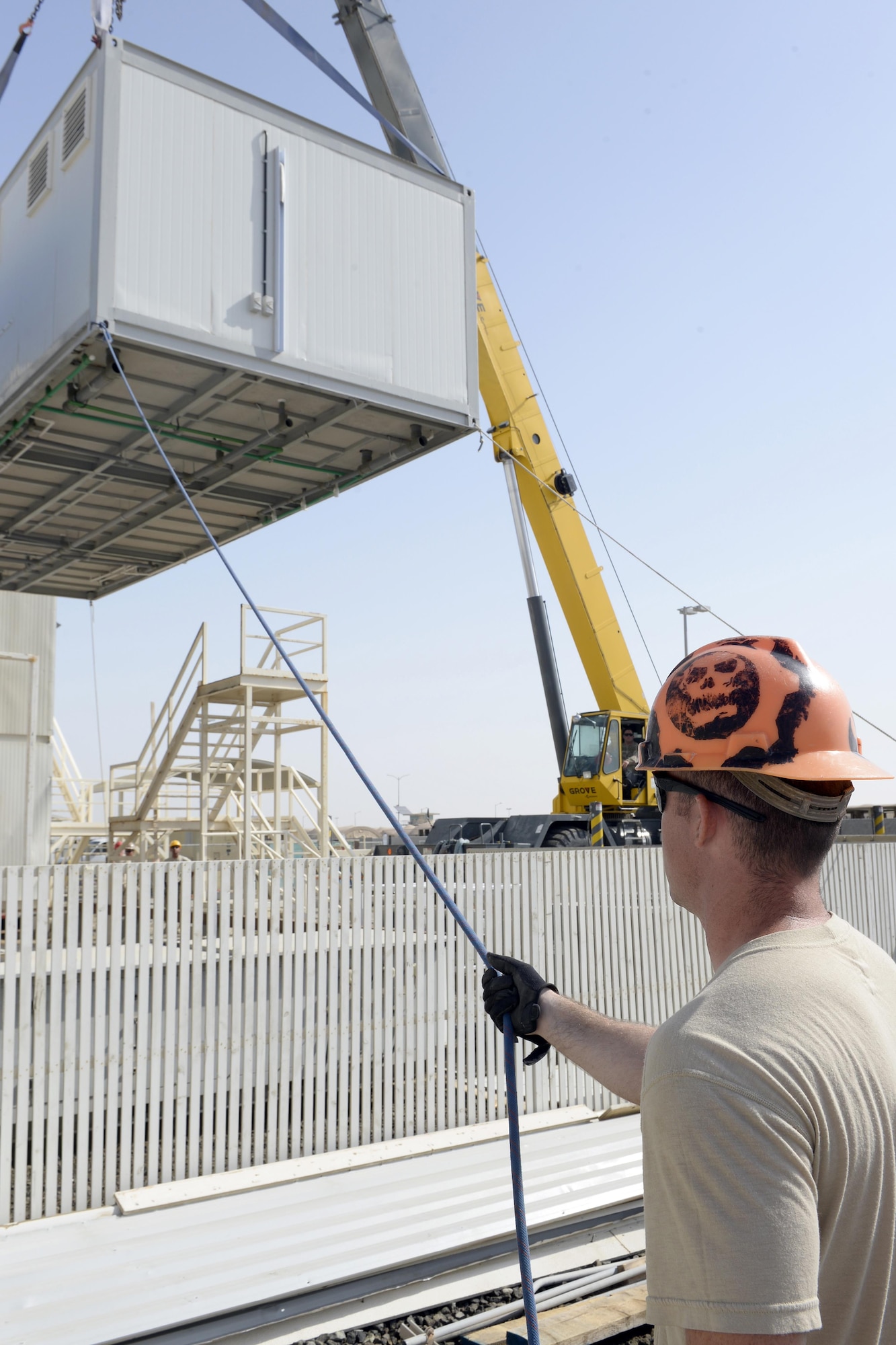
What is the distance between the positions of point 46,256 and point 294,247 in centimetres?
181

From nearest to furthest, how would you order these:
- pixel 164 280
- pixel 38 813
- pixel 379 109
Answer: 1. pixel 164 280
2. pixel 379 109
3. pixel 38 813

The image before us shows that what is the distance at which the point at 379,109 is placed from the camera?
10.4 metres

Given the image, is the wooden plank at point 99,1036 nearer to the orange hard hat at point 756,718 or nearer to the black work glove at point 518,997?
the black work glove at point 518,997

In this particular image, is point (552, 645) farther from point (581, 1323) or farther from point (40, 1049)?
point (581, 1323)

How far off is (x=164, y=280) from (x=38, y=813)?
1093cm

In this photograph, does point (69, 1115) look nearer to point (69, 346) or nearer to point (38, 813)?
point (69, 346)

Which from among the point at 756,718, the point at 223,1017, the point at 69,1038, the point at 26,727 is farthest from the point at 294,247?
the point at 26,727

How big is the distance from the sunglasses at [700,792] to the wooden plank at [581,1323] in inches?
156

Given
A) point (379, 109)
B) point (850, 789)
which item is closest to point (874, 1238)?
point (850, 789)

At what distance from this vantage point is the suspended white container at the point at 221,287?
259 inches

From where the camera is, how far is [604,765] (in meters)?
18.4

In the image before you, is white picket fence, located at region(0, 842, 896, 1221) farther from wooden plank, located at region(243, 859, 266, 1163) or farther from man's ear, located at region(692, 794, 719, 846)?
man's ear, located at region(692, 794, 719, 846)

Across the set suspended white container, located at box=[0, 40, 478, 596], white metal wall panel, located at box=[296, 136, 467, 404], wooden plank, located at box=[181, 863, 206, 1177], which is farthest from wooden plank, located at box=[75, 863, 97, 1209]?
white metal wall panel, located at box=[296, 136, 467, 404]

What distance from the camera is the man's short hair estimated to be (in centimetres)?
161
